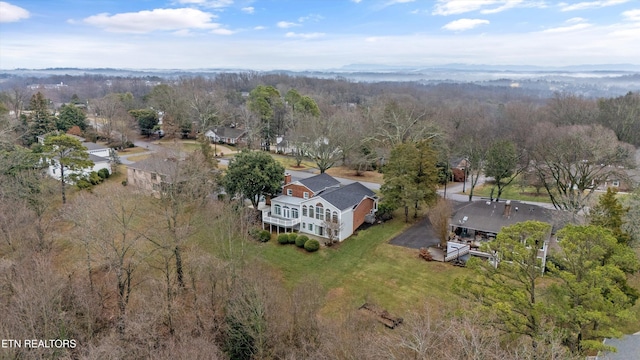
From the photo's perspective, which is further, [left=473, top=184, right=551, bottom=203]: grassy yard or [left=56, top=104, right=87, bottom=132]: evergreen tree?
[left=56, top=104, right=87, bottom=132]: evergreen tree

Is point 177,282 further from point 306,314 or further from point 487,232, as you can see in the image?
point 487,232

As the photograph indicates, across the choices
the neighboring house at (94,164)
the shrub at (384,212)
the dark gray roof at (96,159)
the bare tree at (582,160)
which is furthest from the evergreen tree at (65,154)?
the bare tree at (582,160)

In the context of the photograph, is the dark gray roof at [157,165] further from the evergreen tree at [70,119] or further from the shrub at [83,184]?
the evergreen tree at [70,119]

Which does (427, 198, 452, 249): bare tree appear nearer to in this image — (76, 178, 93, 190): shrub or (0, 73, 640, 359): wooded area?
(0, 73, 640, 359): wooded area

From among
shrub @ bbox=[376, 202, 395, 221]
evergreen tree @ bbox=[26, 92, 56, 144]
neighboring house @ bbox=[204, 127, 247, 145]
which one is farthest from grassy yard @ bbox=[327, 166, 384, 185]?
evergreen tree @ bbox=[26, 92, 56, 144]

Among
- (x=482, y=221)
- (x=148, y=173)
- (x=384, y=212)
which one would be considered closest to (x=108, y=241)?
(x=148, y=173)

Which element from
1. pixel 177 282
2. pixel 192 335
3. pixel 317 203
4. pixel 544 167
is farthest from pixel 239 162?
pixel 544 167

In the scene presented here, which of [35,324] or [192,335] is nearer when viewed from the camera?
[35,324]
